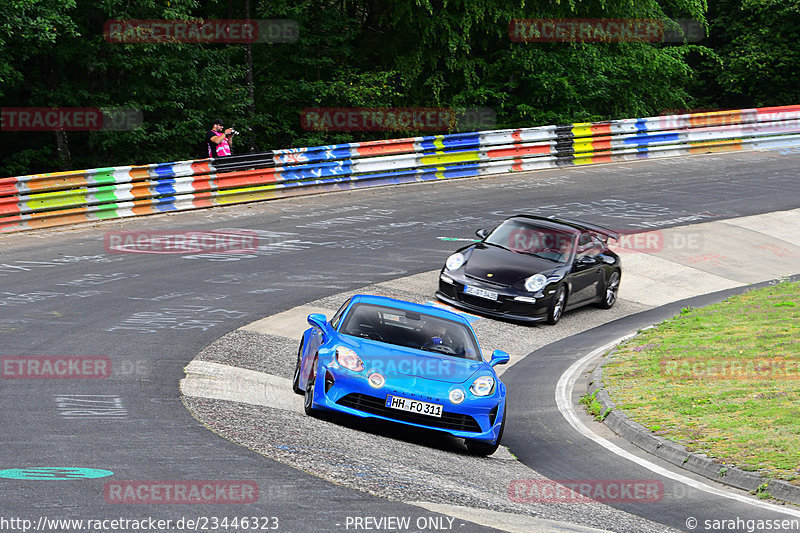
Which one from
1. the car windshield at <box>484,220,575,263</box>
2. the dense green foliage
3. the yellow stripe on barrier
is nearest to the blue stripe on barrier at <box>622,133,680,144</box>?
the dense green foliage

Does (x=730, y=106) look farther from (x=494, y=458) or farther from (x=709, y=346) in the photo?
(x=494, y=458)

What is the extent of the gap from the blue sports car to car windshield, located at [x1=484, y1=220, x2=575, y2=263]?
6609 mm

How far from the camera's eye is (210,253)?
19.1m

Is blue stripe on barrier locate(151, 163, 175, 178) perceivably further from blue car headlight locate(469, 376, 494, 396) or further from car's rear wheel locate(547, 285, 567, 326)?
blue car headlight locate(469, 376, 494, 396)

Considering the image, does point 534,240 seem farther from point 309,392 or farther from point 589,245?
point 309,392

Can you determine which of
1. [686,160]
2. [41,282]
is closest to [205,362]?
[41,282]

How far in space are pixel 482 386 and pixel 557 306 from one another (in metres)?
7.02

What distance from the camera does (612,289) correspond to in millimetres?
18609

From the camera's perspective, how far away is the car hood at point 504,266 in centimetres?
1673

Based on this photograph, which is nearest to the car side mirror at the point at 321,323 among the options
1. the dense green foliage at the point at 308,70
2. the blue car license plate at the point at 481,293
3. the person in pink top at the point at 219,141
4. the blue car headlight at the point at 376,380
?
the blue car headlight at the point at 376,380

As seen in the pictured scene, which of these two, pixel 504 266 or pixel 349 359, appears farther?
pixel 504 266

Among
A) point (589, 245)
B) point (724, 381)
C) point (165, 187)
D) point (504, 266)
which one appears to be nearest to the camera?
point (724, 381)

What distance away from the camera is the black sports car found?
1661 centimetres

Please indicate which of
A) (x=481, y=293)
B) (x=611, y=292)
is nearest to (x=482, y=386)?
(x=481, y=293)
